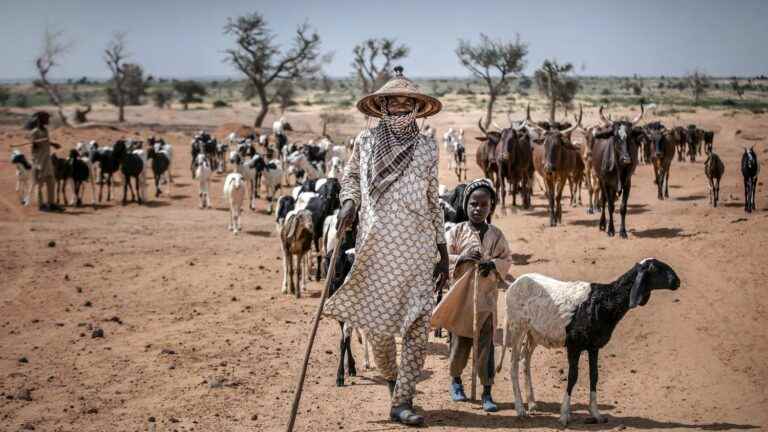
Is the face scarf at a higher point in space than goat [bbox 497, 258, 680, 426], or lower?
higher

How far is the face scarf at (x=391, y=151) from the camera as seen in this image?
18.5 feet

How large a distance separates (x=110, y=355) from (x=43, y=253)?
758 centimetres

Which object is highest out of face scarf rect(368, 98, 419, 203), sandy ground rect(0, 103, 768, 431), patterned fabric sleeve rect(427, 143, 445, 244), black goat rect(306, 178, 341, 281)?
face scarf rect(368, 98, 419, 203)

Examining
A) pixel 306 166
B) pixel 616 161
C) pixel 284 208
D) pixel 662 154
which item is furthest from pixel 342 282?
pixel 662 154

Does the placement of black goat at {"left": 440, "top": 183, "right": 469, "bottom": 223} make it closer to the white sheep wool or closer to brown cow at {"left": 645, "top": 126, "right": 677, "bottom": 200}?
the white sheep wool

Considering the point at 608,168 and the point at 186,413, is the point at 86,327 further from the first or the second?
the point at 608,168

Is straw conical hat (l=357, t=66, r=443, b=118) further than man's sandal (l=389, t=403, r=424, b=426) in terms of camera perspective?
Yes

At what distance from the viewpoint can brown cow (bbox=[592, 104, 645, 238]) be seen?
14.0m

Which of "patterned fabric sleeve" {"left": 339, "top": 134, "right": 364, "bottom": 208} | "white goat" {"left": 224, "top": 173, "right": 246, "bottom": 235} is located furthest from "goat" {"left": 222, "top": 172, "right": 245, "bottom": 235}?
"patterned fabric sleeve" {"left": 339, "top": 134, "right": 364, "bottom": 208}

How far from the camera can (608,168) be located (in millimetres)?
14133

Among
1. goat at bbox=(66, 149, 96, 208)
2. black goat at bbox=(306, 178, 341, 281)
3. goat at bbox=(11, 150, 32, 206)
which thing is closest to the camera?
black goat at bbox=(306, 178, 341, 281)

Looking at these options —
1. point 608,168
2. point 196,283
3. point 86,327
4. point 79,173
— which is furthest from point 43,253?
point 608,168

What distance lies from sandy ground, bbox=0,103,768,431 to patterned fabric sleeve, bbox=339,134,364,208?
1829 millimetres

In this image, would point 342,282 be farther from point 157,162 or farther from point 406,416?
point 157,162
